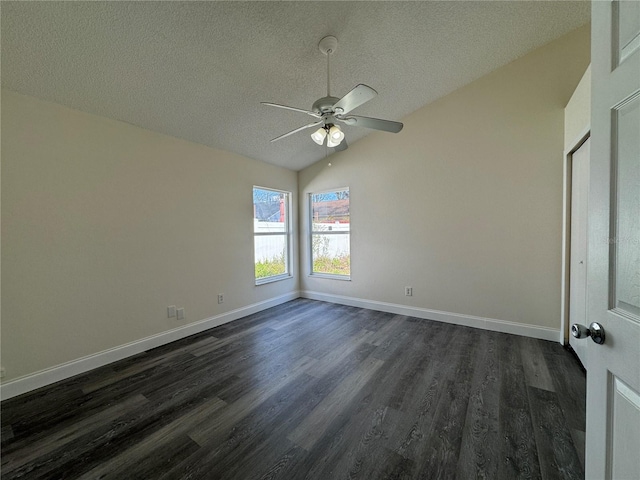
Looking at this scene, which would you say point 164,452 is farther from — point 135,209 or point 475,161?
point 475,161

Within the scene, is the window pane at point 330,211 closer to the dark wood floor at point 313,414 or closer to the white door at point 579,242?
the dark wood floor at point 313,414

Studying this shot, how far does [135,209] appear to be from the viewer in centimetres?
266

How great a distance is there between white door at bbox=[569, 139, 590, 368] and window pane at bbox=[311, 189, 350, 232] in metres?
2.69

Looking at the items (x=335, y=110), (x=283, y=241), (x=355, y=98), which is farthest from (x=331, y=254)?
(x=355, y=98)

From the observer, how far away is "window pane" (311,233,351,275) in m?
4.36

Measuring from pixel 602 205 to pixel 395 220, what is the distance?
293 centimetres

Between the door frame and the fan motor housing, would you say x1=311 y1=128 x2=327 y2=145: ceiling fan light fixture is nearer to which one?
the fan motor housing

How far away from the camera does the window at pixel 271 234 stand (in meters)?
4.09

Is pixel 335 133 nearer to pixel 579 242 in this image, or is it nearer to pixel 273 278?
pixel 579 242

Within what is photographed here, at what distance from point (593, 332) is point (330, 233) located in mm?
3742

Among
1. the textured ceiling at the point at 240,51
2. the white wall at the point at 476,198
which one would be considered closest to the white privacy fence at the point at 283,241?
the white wall at the point at 476,198

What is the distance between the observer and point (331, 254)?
14.9 ft

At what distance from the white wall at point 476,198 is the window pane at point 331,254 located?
233 mm

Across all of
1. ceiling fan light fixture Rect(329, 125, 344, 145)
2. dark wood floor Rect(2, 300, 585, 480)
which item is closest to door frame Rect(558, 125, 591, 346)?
dark wood floor Rect(2, 300, 585, 480)
